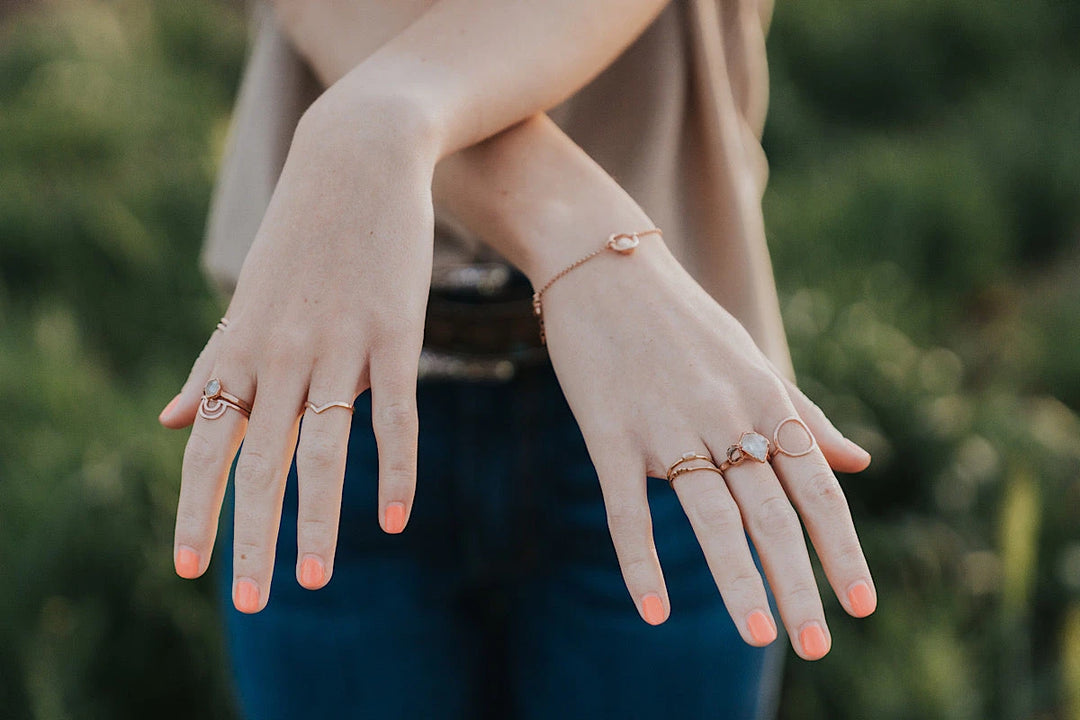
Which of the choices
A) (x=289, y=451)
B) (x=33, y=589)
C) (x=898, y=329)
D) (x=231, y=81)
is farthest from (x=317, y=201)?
(x=231, y=81)

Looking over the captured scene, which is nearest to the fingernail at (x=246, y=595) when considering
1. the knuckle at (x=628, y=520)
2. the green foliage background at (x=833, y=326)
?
the knuckle at (x=628, y=520)

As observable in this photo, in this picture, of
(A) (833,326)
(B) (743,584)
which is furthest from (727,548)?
(A) (833,326)

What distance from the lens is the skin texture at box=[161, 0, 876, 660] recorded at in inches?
18.9

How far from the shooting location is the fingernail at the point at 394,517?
0.49m

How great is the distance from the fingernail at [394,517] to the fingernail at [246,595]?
0.07 metres

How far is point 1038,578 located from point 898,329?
21.6 inches

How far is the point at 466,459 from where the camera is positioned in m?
0.69

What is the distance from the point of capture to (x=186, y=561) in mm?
487

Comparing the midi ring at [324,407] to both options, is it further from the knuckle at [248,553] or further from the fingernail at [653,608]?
the fingernail at [653,608]

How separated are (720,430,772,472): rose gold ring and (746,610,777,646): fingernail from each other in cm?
7

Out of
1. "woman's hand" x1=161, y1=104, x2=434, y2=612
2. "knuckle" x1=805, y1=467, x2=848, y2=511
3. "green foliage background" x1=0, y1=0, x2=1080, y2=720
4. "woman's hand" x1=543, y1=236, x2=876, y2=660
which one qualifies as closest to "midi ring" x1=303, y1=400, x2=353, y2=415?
"woman's hand" x1=161, y1=104, x2=434, y2=612

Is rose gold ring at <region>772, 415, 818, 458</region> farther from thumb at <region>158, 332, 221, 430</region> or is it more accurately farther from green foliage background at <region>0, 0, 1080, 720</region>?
green foliage background at <region>0, 0, 1080, 720</region>

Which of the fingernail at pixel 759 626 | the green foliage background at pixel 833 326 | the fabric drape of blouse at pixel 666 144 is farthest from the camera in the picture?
the green foliage background at pixel 833 326

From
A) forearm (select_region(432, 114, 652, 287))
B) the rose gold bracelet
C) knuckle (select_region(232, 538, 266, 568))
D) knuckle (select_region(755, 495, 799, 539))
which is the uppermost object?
forearm (select_region(432, 114, 652, 287))
